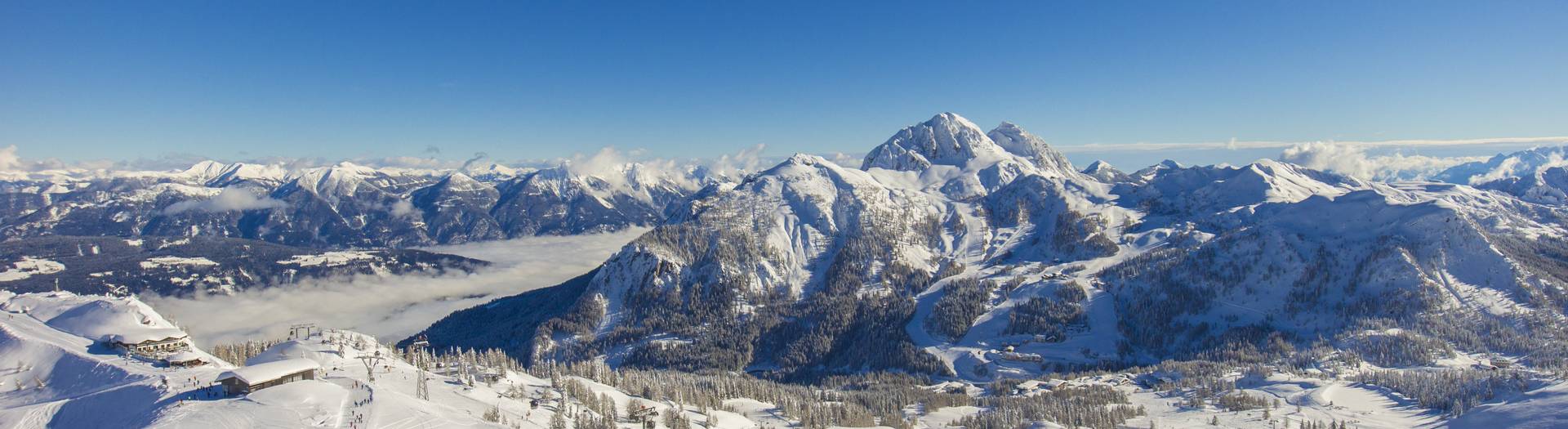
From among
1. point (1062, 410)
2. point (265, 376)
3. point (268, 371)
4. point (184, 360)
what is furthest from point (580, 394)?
point (1062, 410)

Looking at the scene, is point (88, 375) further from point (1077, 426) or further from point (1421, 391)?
point (1421, 391)

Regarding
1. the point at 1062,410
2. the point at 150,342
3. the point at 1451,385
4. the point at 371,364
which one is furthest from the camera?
the point at 1062,410

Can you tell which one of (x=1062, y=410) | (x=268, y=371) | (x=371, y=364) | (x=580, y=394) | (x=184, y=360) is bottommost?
(x=1062, y=410)

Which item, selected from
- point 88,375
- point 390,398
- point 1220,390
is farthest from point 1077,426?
point 88,375

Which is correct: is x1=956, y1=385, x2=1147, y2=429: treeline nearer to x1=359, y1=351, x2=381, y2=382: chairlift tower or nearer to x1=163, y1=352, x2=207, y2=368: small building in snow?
x1=359, y1=351, x2=381, y2=382: chairlift tower

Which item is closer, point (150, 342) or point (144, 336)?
point (150, 342)

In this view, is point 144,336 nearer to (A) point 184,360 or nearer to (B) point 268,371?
(A) point 184,360

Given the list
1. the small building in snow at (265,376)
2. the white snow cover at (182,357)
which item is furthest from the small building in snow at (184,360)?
the small building in snow at (265,376)

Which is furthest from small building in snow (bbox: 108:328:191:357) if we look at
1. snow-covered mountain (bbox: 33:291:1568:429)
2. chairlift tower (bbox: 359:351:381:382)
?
chairlift tower (bbox: 359:351:381:382)
